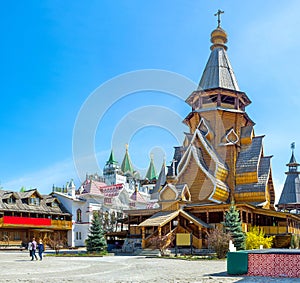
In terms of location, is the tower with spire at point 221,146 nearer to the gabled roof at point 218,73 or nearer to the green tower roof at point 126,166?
the gabled roof at point 218,73

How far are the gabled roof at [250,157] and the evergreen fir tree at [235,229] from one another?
1000cm

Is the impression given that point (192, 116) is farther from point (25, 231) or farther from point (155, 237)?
point (25, 231)

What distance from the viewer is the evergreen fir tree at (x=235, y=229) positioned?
2622 centimetres

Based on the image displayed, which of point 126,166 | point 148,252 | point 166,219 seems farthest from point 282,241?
point 126,166

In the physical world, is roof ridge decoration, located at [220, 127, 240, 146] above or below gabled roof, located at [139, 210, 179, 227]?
above

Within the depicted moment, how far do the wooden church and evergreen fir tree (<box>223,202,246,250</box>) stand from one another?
3.75 meters

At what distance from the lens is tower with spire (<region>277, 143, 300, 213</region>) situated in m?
43.3

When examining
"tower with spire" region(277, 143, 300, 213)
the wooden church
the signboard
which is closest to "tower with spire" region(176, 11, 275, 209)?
the wooden church

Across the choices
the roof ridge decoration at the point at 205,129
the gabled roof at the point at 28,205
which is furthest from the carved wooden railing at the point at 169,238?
the gabled roof at the point at 28,205

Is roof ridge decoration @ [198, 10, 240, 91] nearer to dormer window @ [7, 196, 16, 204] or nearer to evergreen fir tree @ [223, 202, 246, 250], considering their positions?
evergreen fir tree @ [223, 202, 246, 250]

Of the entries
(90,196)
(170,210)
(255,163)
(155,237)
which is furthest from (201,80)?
(90,196)

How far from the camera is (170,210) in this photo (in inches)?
1298

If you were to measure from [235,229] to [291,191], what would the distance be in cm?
2019

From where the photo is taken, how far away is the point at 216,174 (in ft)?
116
